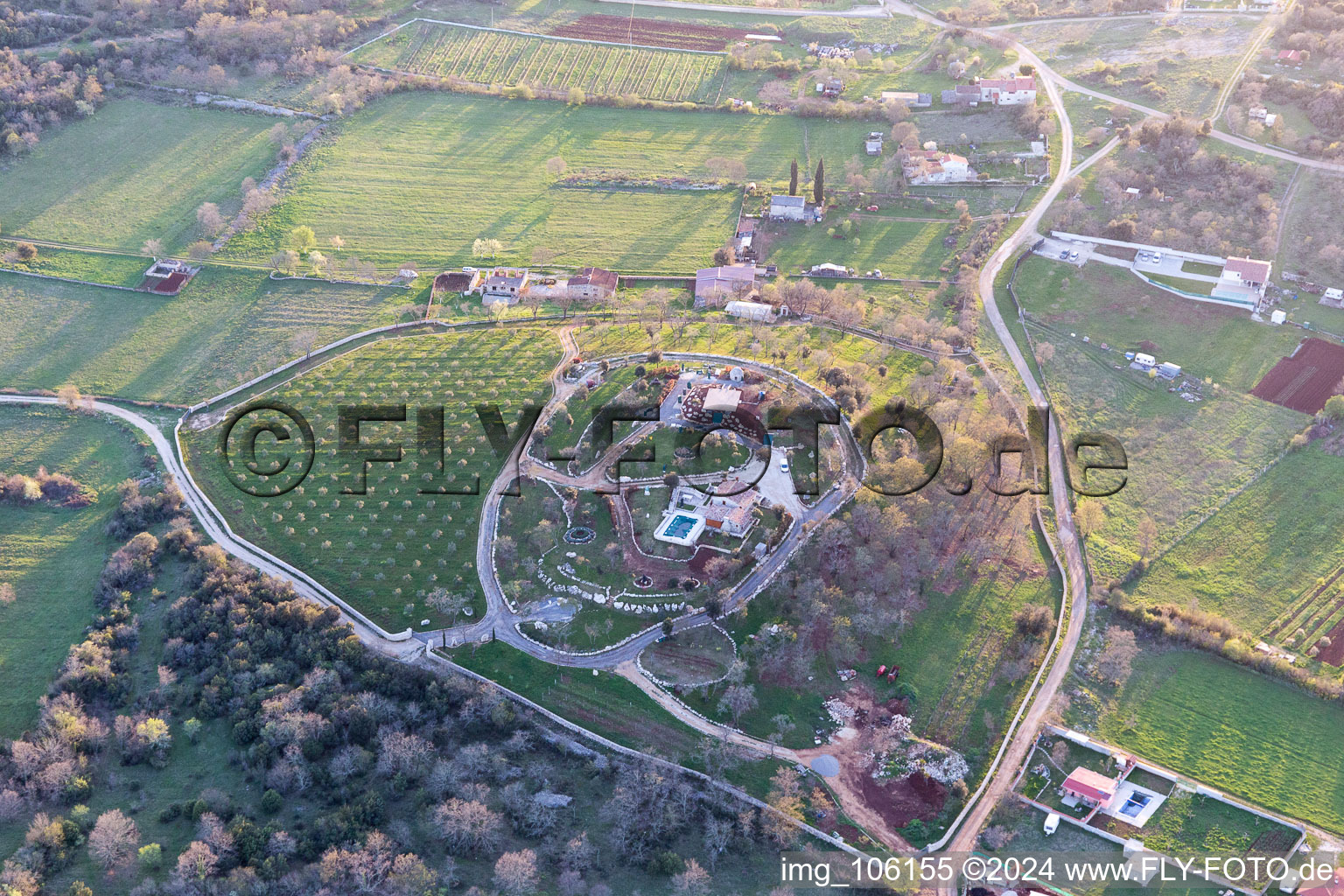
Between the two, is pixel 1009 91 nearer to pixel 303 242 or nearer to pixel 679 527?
pixel 679 527

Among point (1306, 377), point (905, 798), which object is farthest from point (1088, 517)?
Answer: point (905, 798)

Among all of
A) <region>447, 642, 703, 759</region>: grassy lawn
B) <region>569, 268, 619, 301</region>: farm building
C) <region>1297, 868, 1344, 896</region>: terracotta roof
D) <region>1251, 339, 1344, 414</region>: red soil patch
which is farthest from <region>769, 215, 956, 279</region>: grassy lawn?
<region>1297, 868, 1344, 896</region>: terracotta roof

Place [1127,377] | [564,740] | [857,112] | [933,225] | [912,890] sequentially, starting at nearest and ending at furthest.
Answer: [912,890], [564,740], [1127,377], [933,225], [857,112]

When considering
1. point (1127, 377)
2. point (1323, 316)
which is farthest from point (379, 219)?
point (1323, 316)

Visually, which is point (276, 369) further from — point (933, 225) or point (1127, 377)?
point (1127, 377)

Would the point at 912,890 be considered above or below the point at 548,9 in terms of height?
below

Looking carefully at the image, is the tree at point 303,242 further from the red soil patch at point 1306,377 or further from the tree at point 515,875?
the red soil patch at point 1306,377
